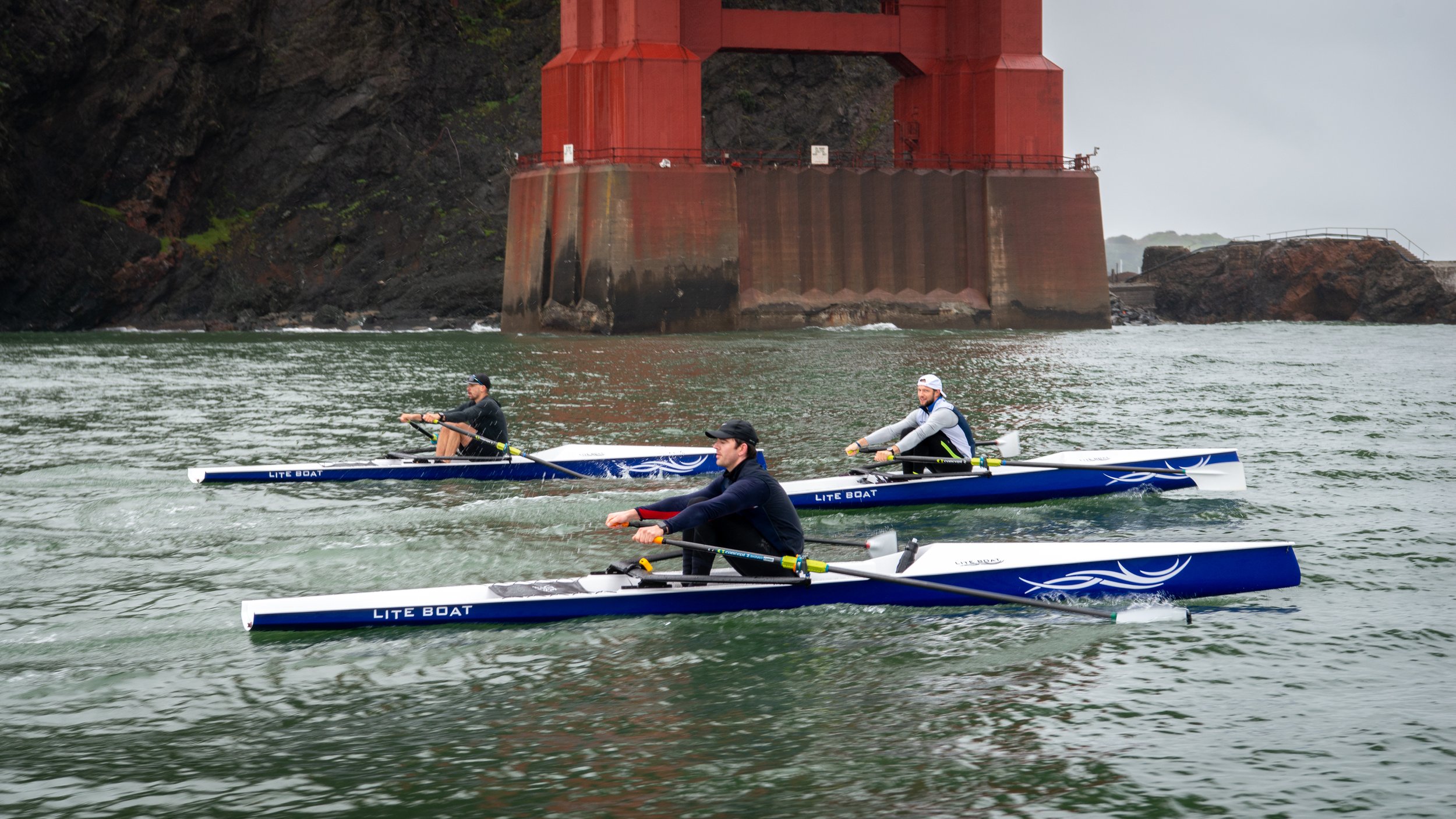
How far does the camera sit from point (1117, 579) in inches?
456

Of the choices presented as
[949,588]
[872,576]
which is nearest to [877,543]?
[872,576]

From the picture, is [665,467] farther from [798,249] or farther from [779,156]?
[779,156]

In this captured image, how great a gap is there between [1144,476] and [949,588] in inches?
273

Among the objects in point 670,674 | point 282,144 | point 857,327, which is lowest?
point 670,674

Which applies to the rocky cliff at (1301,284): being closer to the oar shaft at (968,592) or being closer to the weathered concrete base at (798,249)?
the weathered concrete base at (798,249)

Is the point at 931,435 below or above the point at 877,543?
above

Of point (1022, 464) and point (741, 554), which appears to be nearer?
point (741, 554)

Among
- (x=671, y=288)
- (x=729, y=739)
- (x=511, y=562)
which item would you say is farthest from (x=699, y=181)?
(x=729, y=739)

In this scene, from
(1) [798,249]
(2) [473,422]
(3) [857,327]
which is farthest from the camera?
(1) [798,249]

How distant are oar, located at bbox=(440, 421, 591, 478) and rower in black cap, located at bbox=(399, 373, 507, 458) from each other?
0.08 metres

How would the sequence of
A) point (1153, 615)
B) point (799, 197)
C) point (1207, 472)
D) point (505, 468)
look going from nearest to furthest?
point (1153, 615) < point (1207, 472) < point (505, 468) < point (799, 197)

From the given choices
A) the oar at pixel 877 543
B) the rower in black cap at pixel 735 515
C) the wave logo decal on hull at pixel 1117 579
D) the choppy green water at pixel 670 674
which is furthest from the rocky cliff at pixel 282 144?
the wave logo decal on hull at pixel 1117 579

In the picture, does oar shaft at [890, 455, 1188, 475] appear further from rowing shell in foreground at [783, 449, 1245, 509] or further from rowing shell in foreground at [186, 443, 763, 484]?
rowing shell in foreground at [186, 443, 763, 484]

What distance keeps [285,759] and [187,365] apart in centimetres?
3304
